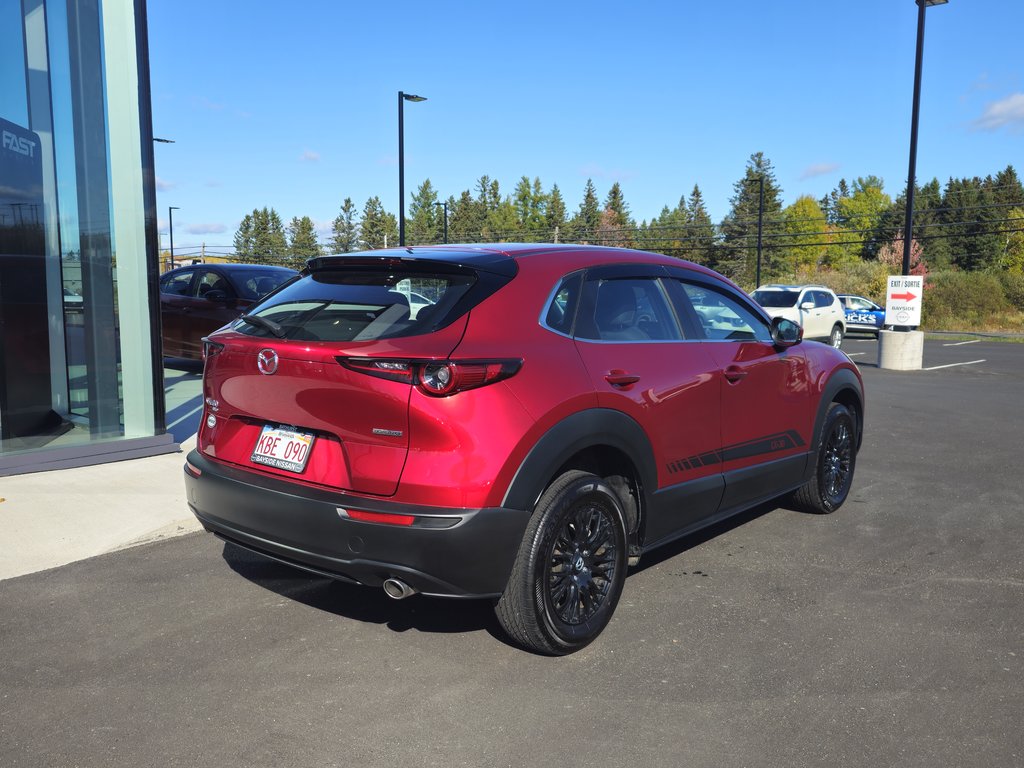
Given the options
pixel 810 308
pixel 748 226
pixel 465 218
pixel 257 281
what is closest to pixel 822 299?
pixel 810 308

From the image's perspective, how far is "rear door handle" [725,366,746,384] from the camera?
457cm

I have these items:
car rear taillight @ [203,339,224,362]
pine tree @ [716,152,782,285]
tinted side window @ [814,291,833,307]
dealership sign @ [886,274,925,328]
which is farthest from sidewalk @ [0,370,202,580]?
pine tree @ [716,152,782,285]

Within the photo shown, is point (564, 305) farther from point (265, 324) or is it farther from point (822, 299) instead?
point (822, 299)

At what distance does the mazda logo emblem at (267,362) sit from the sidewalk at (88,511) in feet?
7.25

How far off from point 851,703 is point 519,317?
6.33 ft

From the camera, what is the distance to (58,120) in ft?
23.4

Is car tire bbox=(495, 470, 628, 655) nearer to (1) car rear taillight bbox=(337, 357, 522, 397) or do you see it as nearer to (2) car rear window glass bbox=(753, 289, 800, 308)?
(1) car rear taillight bbox=(337, 357, 522, 397)

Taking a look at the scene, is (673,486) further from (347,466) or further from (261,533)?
(261,533)

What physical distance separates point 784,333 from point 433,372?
109 inches

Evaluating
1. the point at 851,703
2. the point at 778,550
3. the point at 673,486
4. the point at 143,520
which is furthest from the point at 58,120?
the point at 851,703

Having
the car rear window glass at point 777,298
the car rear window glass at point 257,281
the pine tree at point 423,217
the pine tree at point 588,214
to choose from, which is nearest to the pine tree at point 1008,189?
the pine tree at point 588,214

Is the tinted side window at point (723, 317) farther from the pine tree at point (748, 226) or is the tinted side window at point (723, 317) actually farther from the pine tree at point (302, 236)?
the pine tree at point (302, 236)

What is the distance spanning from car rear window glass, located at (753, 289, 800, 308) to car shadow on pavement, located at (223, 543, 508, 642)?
20.5 metres

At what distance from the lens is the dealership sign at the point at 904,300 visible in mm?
17078
